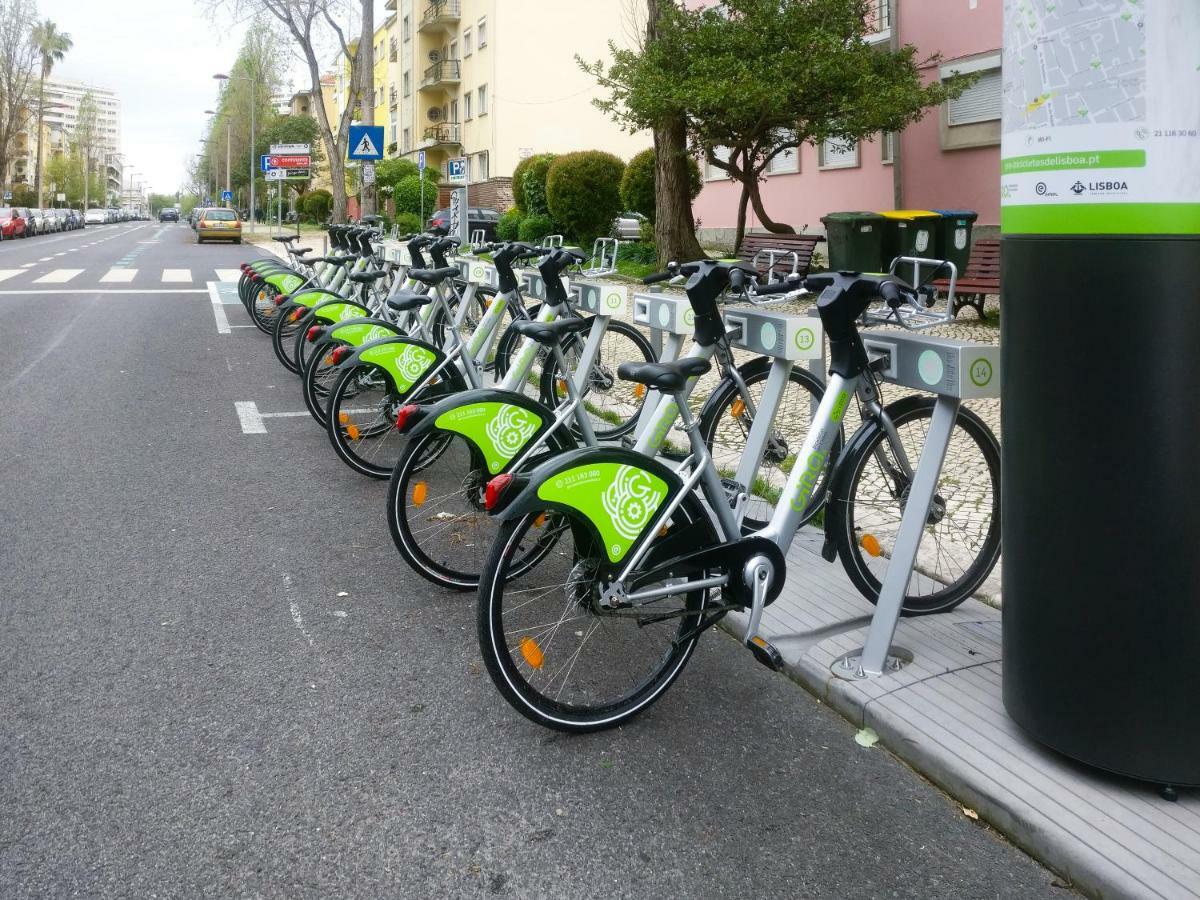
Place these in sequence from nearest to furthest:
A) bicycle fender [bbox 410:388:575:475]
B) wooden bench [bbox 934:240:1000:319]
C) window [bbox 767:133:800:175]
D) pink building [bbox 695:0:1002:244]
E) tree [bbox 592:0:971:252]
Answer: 1. bicycle fender [bbox 410:388:575:475]
2. wooden bench [bbox 934:240:1000:319]
3. tree [bbox 592:0:971:252]
4. pink building [bbox 695:0:1002:244]
5. window [bbox 767:133:800:175]

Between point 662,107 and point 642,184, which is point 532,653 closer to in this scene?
point 662,107

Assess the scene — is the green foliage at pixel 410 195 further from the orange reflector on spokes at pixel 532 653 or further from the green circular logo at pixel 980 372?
the orange reflector on spokes at pixel 532 653

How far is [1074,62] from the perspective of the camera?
292cm

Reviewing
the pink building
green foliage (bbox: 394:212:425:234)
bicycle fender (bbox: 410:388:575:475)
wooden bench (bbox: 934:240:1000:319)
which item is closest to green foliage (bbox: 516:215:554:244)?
the pink building

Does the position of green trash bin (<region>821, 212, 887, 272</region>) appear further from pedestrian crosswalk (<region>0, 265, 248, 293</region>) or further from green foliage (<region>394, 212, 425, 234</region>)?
green foliage (<region>394, 212, 425, 234</region>)

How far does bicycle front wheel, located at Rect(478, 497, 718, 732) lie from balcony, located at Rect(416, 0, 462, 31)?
54.5 metres

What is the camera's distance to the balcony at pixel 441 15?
54481 mm

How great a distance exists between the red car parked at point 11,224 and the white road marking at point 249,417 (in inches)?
1894

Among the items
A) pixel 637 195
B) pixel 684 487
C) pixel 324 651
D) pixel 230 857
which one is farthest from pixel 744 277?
pixel 637 195

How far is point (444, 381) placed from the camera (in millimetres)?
6336

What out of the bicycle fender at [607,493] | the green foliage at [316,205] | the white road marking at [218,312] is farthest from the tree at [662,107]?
the green foliage at [316,205]

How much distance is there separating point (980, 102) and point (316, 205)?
177ft

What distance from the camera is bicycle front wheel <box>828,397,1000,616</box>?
418 cm

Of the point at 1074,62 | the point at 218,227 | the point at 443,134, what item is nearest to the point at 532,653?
the point at 1074,62
